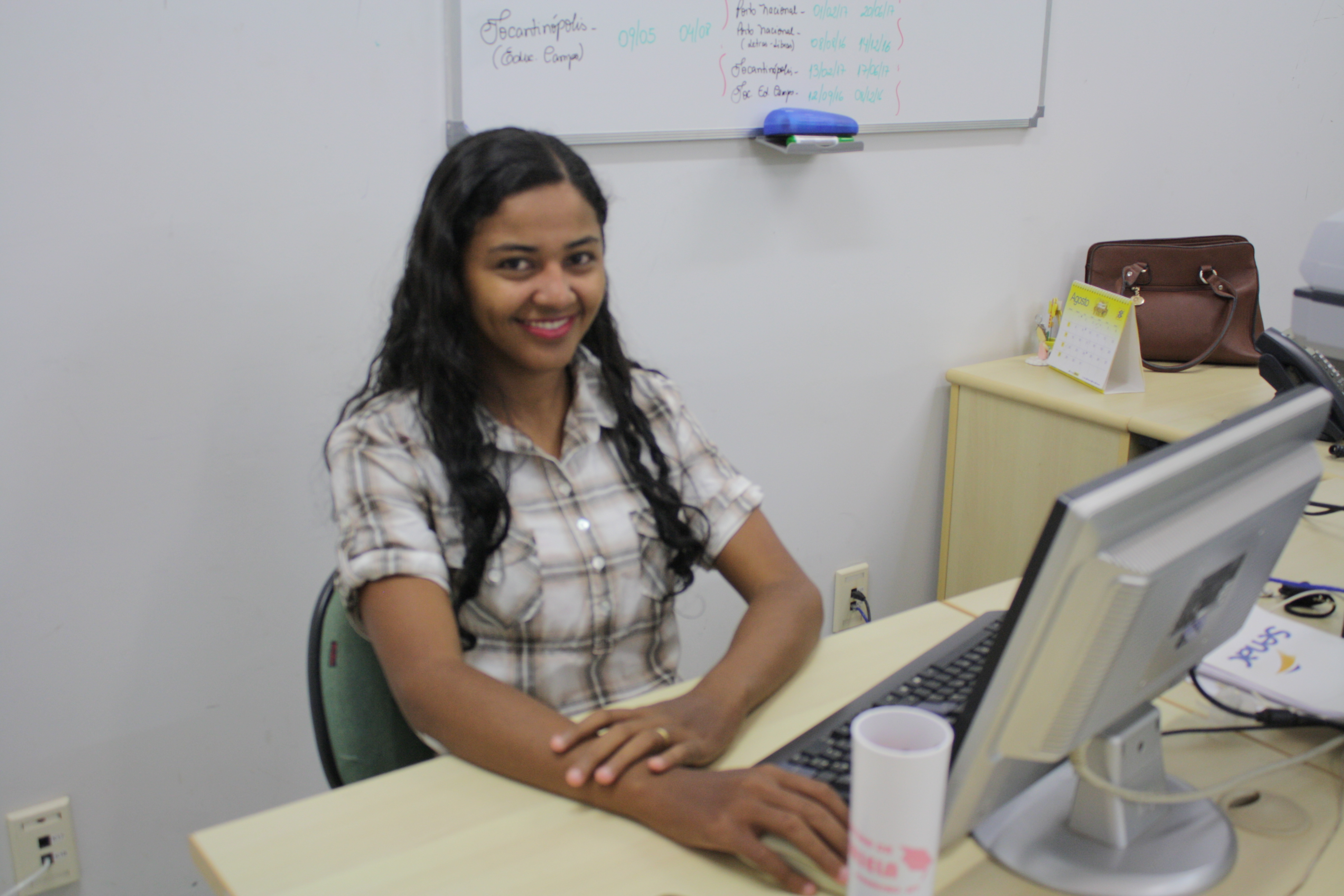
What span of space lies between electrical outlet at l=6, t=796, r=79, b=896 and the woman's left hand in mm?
994

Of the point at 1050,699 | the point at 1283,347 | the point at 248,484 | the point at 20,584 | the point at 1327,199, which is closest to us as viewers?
the point at 1050,699

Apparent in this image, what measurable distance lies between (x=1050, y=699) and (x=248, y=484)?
1241 millimetres

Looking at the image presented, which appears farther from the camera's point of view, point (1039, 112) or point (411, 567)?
point (1039, 112)

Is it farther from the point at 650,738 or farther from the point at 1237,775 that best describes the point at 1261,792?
the point at 650,738

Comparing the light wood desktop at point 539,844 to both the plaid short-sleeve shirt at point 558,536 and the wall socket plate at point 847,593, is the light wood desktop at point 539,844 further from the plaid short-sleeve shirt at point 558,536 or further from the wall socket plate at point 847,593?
the wall socket plate at point 847,593

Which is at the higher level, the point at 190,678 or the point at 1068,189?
the point at 1068,189

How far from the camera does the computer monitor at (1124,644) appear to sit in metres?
0.67

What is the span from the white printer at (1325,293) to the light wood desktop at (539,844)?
0.91 metres

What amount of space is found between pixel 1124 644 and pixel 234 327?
1.26 m

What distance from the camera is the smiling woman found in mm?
1044

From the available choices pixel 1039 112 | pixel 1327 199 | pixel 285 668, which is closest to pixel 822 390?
pixel 1039 112

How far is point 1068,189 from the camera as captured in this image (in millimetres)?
2447

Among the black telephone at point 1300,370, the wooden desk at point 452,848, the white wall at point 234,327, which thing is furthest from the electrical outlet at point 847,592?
the wooden desk at point 452,848

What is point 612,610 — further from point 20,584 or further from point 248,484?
point 20,584
